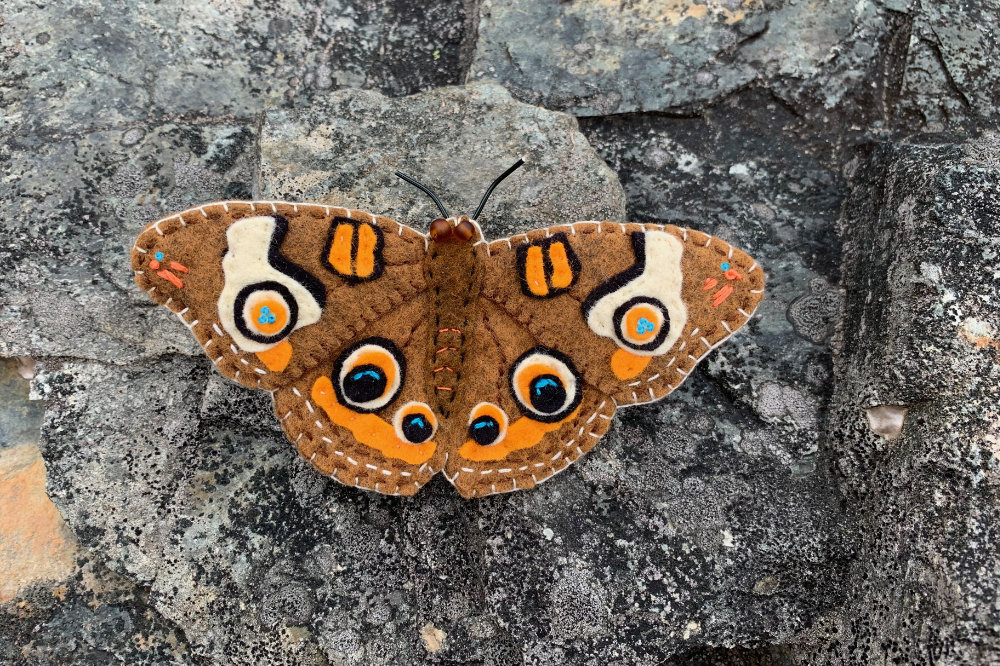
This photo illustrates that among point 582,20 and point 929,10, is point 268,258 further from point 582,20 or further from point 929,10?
point 929,10

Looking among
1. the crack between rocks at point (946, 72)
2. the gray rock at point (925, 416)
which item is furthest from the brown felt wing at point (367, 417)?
the crack between rocks at point (946, 72)

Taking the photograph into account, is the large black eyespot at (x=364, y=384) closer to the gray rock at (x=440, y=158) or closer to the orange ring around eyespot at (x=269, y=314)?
the orange ring around eyespot at (x=269, y=314)

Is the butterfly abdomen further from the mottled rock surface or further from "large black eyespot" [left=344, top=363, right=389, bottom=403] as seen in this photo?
the mottled rock surface

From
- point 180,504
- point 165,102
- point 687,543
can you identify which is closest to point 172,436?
point 180,504

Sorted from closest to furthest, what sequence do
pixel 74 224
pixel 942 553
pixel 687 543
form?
pixel 942 553, pixel 687 543, pixel 74 224

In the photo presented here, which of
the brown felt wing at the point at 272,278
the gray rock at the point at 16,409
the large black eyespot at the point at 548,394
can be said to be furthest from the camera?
the gray rock at the point at 16,409

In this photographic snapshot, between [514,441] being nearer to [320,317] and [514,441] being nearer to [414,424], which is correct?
[414,424]

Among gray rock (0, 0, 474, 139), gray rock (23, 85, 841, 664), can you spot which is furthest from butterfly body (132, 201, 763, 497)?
A: gray rock (0, 0, 474, 139)
